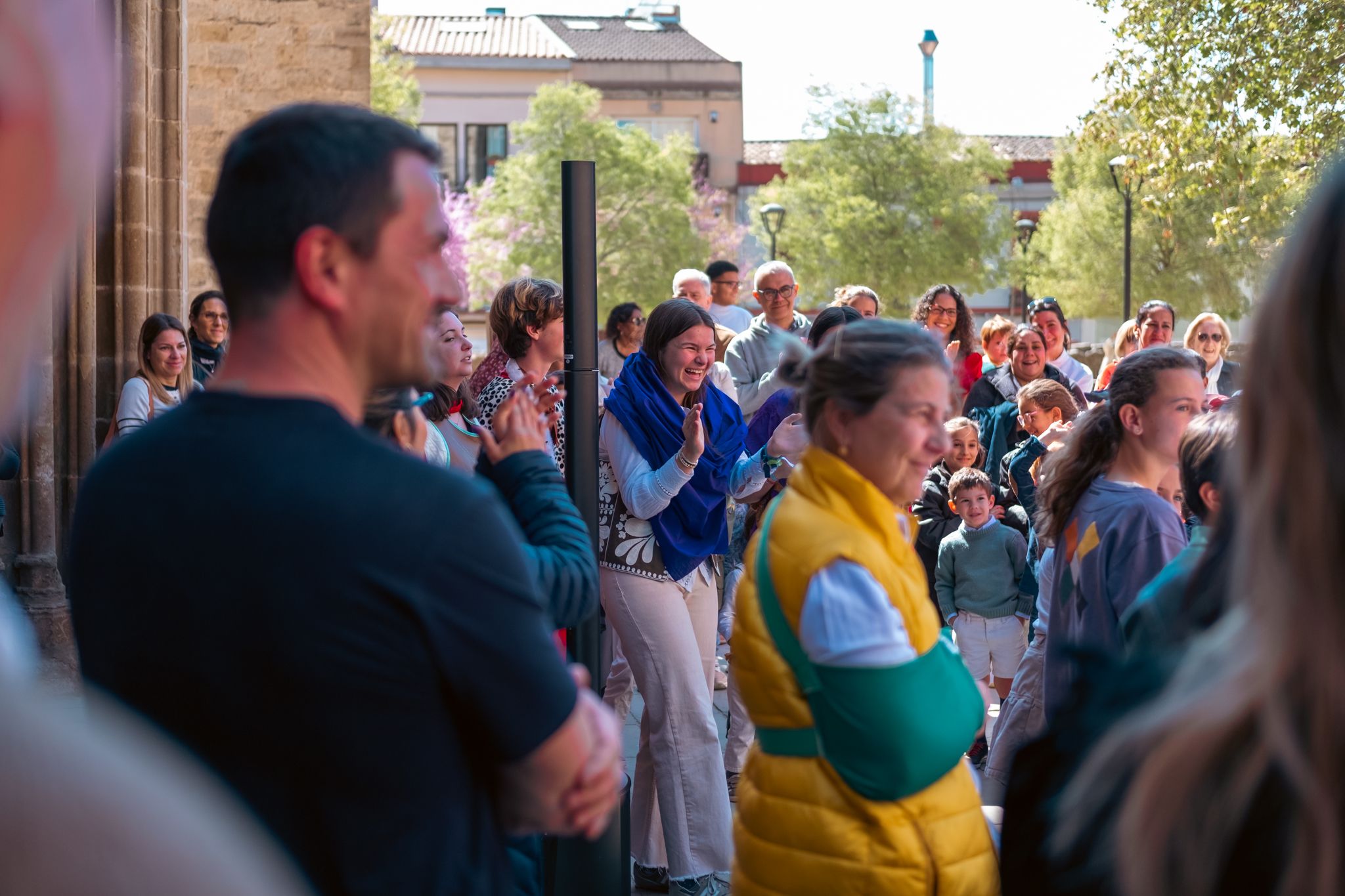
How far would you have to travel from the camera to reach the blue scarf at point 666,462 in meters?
4.89

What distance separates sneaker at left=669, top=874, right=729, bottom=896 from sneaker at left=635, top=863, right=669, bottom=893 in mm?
253

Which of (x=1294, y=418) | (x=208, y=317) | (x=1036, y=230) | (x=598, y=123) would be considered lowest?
(x=1294, y=418)

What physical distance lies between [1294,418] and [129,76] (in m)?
8.66

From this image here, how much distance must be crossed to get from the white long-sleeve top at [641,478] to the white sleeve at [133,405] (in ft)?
11.0

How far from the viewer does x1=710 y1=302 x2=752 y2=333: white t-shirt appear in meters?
10.3

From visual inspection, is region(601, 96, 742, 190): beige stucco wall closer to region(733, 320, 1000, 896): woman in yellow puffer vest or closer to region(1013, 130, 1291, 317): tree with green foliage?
region(1013, 130, 1291, 317): tree with green foliage

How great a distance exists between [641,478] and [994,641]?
8.56ft

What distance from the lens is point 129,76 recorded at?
8539 millimetres

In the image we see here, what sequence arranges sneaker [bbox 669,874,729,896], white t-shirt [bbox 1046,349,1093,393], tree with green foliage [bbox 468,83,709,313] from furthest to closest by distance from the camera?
1. tree with green foliage [bbox 468,83,709,313]
2. white t-shirt [bbox 1046,349,1093,393]
3. sneaker [bbox 669,874,729,896]

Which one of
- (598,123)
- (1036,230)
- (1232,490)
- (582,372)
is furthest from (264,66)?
(1036,230)

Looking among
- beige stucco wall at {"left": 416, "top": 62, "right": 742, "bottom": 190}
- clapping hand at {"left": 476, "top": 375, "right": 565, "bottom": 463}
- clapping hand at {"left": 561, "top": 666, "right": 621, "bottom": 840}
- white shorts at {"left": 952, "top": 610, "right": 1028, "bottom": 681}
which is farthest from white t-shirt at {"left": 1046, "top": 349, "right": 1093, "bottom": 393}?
beige stucco wall at {"left": 416, "top": 62, "right": 742, "bottom": 190}

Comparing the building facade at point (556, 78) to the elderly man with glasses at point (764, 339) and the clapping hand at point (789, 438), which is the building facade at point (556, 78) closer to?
the elderly man with glasses at point (764, 339)

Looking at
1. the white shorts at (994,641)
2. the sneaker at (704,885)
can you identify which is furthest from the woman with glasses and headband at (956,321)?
the sneaker at (704,885)

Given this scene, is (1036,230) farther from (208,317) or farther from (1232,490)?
(1232,490)
